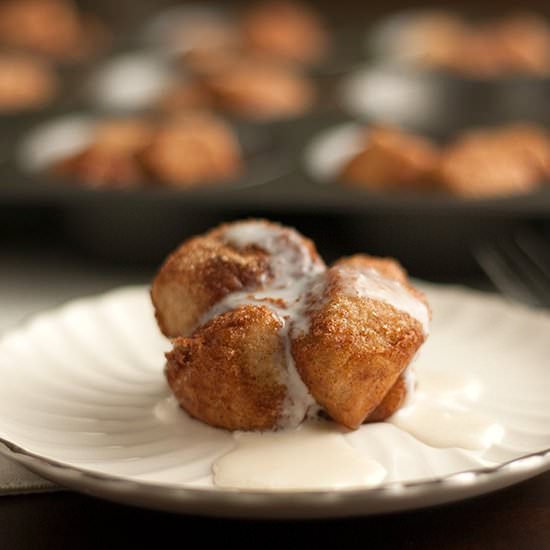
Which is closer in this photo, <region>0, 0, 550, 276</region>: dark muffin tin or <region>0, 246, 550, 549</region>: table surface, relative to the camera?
<region>0, 246, 550, 549</region>: table surface

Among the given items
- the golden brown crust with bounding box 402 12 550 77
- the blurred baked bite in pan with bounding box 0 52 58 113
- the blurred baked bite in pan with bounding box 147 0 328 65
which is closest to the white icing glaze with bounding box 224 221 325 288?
the blurred baked bite in pan with bounding box 0 52 58 113

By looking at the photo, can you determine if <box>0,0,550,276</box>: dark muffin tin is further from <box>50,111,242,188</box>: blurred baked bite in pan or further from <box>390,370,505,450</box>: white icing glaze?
<box>390,370,505,450</box>: white icing glaze

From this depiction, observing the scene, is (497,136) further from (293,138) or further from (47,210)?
(47,210)

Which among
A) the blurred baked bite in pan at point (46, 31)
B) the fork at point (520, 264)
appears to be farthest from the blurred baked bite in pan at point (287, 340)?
the blurred baked bite in pan at point (46, 31)

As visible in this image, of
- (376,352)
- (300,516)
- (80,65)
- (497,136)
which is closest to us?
(300,516)

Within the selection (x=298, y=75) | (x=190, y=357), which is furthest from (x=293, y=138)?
(x=190, y=357)

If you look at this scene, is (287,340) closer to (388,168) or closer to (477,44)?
(388,168)
